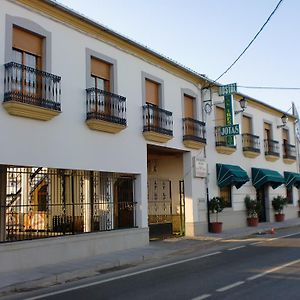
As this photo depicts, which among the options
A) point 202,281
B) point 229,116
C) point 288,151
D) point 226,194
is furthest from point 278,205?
point 202,281

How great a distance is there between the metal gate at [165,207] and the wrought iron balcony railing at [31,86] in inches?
321

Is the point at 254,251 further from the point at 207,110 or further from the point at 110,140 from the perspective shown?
the point at 207,110

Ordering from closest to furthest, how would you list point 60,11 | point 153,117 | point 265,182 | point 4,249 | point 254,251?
point 4,249 < point 60,11 < point 254,251 < point 153,117 < point 265,182

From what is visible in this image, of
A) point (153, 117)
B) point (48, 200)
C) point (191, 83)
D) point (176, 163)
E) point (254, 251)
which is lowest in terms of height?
point (254, 251)

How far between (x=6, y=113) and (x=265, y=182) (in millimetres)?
16561

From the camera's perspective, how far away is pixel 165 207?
789 inches

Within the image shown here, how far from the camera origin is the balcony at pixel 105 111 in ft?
45.3

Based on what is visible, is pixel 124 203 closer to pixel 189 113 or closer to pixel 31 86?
pixel 189 113

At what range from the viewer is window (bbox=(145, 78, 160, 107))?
56.0 ft

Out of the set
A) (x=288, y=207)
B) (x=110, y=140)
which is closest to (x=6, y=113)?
(x=110, y=140)

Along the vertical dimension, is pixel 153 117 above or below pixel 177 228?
above

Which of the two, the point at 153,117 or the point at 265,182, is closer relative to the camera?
the point at 153,117

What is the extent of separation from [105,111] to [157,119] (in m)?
2.98

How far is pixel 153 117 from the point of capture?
16781 mm
